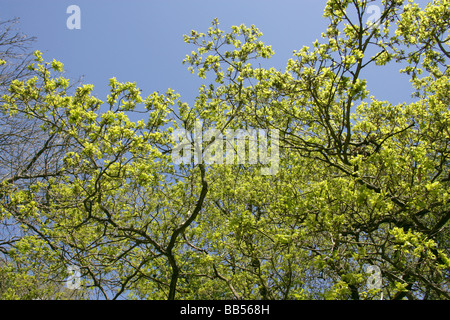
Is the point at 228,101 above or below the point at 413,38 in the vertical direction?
below

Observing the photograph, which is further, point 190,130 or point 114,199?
point 114,199

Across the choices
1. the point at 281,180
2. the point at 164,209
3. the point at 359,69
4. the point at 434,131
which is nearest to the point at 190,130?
the point at 164,209

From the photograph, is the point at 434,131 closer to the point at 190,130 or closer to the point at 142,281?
the point at 190,130

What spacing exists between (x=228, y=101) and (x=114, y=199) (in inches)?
145

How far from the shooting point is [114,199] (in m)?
8.82

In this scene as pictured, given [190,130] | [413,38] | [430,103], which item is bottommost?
[190,130]

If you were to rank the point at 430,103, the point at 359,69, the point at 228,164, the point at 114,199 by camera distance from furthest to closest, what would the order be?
the point at 228,164 < the point at 114,199 < the point at 430,103 < the point at 359,69
